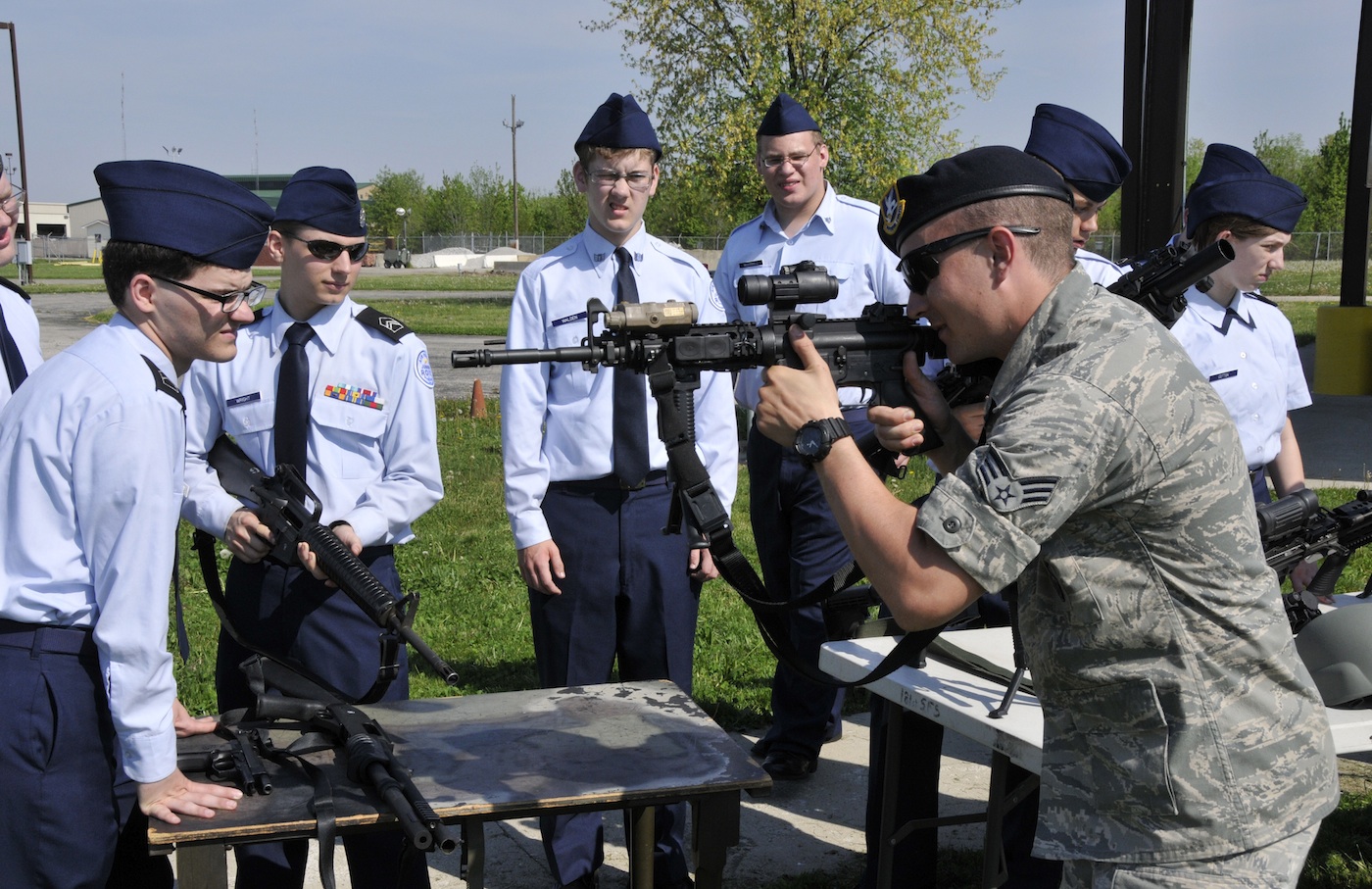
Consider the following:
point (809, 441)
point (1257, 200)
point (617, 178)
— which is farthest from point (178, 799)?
point (1257, 200)

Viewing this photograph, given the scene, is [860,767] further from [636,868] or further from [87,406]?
[87,406]

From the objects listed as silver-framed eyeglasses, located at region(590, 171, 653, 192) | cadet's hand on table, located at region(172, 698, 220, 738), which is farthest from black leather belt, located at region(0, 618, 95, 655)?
silver-framed eyeglasses, located at region(590, 171, 653, 192)

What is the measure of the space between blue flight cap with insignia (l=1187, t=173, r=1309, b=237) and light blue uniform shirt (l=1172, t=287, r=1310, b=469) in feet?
1.52

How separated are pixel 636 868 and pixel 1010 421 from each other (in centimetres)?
183

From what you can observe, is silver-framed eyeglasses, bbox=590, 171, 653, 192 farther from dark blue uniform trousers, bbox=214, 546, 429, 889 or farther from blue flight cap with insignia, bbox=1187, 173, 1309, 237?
blue flight cap with insignia, bbox=1187, 173, 1309, 237

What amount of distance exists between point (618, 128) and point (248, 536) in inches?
76.7

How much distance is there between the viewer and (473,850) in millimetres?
2926

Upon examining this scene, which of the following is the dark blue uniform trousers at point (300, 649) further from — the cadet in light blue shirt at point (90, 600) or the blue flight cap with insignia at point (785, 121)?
the blue flight cap with insignia at point (785, 121)

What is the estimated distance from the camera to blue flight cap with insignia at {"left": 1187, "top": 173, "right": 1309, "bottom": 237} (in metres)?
4.30

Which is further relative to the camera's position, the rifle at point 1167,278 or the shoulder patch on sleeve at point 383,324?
the shoulder patch on sleeve at point 383,324

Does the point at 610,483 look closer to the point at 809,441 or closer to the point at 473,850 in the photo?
the point at 473,850

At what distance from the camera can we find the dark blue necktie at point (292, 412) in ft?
12.7

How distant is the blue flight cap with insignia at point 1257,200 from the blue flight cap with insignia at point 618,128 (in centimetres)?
200

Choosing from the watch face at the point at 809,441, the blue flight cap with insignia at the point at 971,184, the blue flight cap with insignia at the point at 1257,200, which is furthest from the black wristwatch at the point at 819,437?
the blue flight cap with insignia at the point at 1257,200
